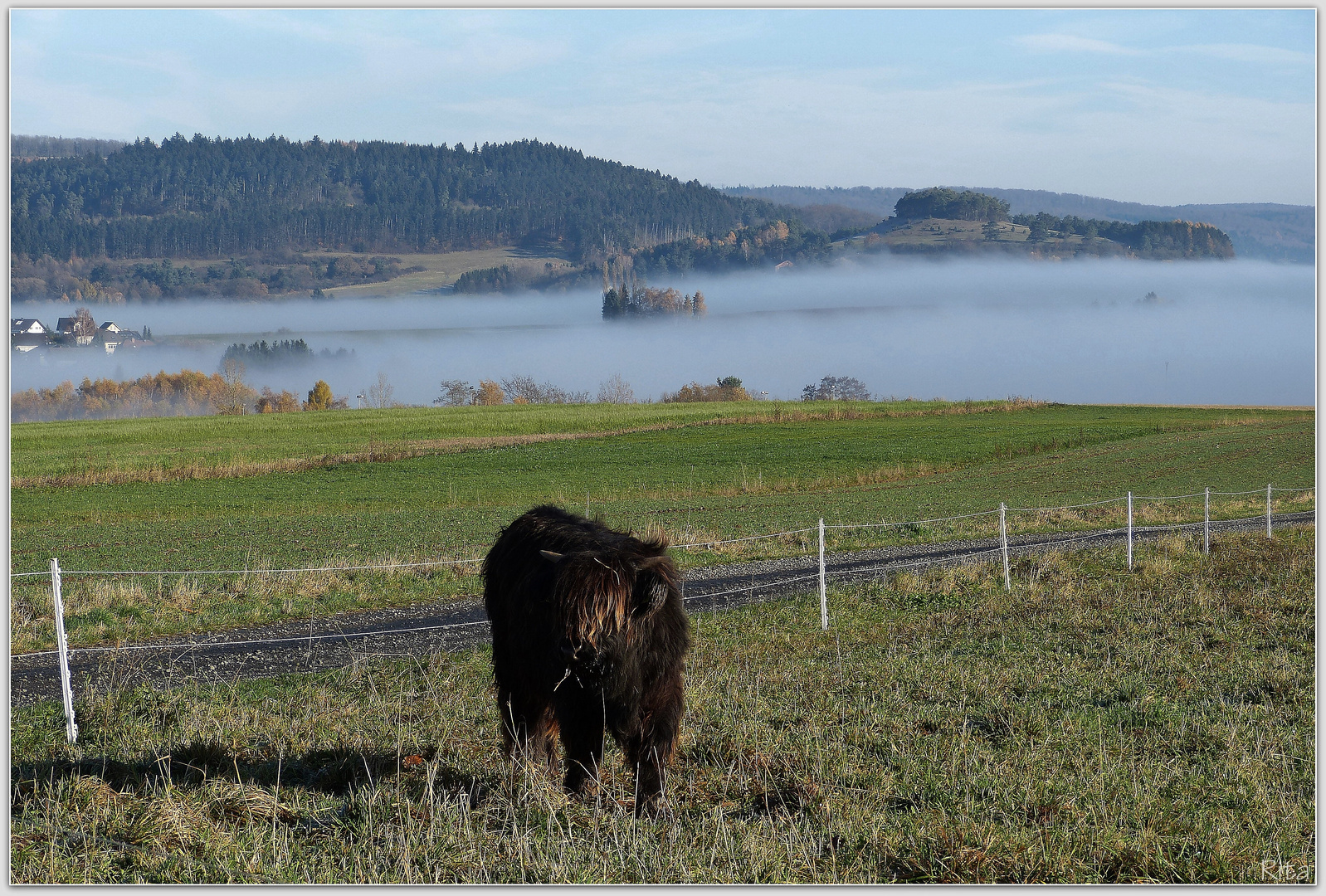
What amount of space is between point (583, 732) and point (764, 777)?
1.27m

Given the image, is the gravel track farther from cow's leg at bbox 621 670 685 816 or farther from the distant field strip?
the distant field strip

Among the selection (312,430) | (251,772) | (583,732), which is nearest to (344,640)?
(251,772)

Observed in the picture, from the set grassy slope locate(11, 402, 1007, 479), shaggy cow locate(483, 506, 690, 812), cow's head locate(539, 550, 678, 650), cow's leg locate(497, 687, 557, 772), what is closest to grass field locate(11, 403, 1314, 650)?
grassy slope locate(11, 402, 1007, 479)

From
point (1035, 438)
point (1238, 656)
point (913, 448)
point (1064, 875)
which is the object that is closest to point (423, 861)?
point (1064, 875)

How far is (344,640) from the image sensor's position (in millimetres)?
11945

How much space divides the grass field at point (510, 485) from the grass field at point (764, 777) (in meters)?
6.42

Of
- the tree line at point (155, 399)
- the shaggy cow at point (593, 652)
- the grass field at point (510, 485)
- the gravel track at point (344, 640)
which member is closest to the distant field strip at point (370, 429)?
the grass field at point (510, 485)

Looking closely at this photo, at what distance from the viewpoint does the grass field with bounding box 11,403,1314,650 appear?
50.9 ft

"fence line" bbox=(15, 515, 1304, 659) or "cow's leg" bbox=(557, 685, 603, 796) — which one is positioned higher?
"cow's leg" bbox=(557, 685, 603, 796)

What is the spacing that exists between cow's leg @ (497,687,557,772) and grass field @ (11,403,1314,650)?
8353 millimetres

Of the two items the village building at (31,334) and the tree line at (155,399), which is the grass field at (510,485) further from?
the village building at (31,334)

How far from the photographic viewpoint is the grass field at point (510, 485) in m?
15.5

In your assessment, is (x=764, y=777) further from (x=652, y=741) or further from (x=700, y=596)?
(x=700, y=596)

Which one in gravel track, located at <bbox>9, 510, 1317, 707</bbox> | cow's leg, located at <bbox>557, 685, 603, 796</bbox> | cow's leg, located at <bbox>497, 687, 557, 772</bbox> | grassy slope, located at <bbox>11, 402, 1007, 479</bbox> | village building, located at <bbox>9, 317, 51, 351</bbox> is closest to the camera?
cow's leg, located at <bbox>557, 685, 603, 796</bbox>
